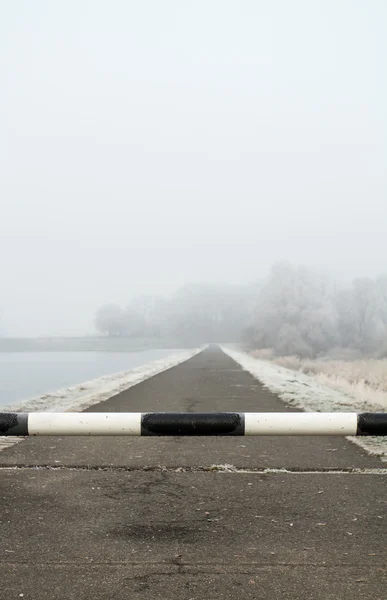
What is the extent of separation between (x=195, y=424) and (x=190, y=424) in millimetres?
37

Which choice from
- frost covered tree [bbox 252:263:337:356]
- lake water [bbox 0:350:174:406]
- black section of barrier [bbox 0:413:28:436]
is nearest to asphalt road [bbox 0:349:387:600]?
black section of barrier [bbox 0:413:28:436]

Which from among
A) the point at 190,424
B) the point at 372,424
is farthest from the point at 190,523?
the point at 372,424

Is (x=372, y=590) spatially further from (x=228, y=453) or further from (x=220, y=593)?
(x=228, y=453)

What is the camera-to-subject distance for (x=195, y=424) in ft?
14.5

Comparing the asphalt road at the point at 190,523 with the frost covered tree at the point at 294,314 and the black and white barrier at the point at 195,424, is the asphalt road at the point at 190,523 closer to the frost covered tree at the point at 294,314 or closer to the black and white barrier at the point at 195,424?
the black and white barrier at the point at 195,424

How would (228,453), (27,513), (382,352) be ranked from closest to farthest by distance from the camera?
(27,513) → (228,453) → (382,352)

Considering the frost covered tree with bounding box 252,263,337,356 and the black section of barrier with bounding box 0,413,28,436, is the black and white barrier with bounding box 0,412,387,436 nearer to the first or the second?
the black section of barrier with bounding box 0,413,28,436

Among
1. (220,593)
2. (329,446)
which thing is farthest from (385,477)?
(220,593)

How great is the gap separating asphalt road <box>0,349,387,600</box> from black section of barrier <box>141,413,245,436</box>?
637 millimetres

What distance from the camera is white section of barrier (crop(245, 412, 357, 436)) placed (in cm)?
439

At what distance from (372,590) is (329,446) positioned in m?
4.77

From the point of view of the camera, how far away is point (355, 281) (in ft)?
316

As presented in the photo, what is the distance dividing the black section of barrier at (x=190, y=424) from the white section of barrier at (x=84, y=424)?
90mm

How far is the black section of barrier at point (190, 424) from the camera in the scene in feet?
14.5
